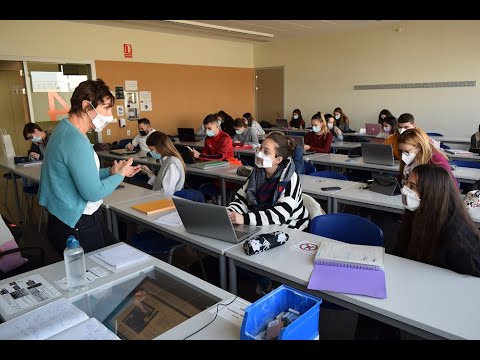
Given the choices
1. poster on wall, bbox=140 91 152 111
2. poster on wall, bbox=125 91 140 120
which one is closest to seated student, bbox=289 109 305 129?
poster on wall, bbox=140 91 152 111

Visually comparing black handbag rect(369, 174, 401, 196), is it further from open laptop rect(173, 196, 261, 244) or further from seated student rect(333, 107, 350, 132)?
seated student rect(333, 107, 350, 132)

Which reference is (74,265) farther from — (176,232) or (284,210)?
(284,210)

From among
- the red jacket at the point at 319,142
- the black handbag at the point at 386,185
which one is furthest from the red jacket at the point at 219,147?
the black handbag at the point at 386,185

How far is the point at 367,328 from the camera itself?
1.87 m

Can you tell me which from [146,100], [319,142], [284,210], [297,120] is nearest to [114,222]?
[284,210]

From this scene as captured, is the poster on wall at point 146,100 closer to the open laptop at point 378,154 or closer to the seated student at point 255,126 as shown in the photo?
the seated student at point 255,126

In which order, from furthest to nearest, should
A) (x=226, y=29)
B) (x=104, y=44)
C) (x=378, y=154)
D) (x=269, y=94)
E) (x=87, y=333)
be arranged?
1. (x=269, y=94)
2. (x=226, y=29)
3. (x=104, y=44)
4. (x=378, y=154)
5. (x=87, y=333)

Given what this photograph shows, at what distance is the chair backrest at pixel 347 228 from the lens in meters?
2.19

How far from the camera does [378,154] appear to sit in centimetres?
448

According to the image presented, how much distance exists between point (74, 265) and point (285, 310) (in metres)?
0.98

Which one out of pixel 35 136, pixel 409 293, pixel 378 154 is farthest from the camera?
pixel 35 136
